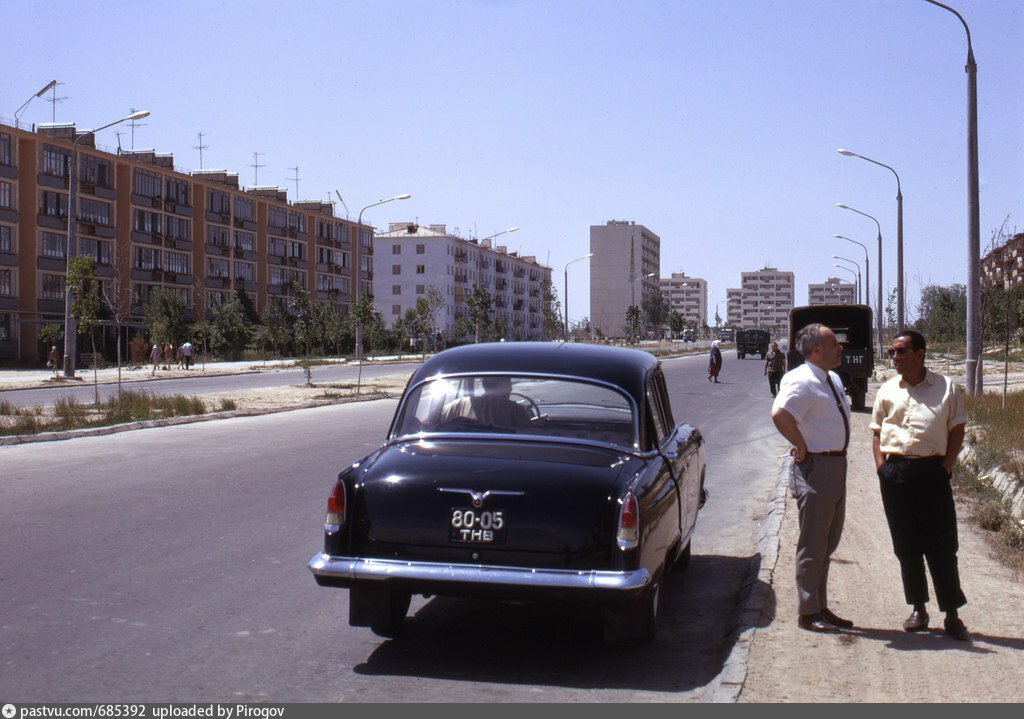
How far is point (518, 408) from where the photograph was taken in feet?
22.0

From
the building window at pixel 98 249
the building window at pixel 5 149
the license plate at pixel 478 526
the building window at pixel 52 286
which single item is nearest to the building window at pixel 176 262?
the building window at pixel 98 249

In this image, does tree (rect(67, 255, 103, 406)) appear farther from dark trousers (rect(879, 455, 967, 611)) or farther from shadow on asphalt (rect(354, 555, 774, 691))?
dark trousers (rect(879, 455, 967, 611))

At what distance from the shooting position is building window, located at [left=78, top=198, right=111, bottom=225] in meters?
70.5

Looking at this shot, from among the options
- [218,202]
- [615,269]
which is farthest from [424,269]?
[615,269]

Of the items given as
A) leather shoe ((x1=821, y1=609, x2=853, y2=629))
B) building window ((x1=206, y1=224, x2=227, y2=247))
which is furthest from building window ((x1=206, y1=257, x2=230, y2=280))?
leather shoe ((x1=821, y1=609, x2=853, y2=629))

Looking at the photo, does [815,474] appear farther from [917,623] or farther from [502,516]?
[502,516]

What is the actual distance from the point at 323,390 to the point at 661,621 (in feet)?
92.2

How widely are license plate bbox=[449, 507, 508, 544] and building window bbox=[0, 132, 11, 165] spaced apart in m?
65.0

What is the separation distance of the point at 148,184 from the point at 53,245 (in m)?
13.4

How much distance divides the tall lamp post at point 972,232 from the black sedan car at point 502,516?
48.5 feet

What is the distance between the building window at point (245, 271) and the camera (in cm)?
9050

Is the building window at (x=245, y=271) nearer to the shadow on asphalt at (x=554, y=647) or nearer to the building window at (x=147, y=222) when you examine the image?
the building window at (x=147, y=222)

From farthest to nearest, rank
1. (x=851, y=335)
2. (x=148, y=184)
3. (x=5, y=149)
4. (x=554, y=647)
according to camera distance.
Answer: (x=148, y=184)
(x=5, y=149)
(x=851, y=335)
(x=554, y=647)

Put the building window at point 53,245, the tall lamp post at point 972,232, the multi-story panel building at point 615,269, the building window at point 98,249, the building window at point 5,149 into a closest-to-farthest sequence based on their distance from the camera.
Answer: the tall lamp post at point 972,232
the building window at point 5,149
the building window at point 53,245
the building window at point 98,249
the multi-story panel building at point 615,269
